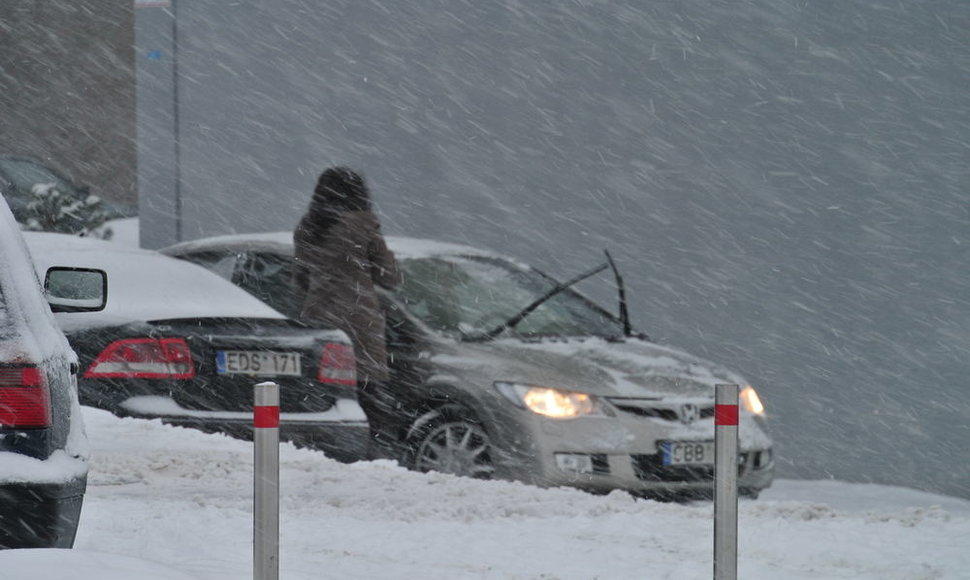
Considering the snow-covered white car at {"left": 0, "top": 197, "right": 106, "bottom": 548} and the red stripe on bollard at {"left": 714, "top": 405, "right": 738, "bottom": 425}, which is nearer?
the snow-covered white car at {"left": 0, "top": 197, "right": 106, "bottom": 548}

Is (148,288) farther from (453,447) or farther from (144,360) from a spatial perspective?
(453,447)

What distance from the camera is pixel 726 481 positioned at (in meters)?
Result: 4.61

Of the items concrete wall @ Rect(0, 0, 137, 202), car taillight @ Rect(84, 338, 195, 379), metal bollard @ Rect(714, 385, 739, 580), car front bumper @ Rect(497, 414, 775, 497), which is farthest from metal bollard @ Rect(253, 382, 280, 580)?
concrete wall @ Rect(0, 0, 137, 202)

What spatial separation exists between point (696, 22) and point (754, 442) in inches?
169

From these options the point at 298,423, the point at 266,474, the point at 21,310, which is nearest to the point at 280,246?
the point at 298,423

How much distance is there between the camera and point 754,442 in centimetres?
818

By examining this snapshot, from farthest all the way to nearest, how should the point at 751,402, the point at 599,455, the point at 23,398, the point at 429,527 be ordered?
1. the point at 751,402
2. the point at 599,455
3. the point at 429,527
4. the point at 23,398

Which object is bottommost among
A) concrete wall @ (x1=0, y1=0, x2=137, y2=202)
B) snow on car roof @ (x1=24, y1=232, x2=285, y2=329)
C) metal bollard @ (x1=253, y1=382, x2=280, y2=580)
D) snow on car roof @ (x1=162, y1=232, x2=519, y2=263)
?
metal bollard @ (x1=253, y1=382, x2=280, y2=580)

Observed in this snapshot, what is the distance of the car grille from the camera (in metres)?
7.73

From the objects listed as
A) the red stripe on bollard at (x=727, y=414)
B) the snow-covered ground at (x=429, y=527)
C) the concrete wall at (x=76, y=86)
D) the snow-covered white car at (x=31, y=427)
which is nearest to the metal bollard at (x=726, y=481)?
the red stripe on bollard at (x=727, y=414)

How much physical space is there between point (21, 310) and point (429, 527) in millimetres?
3002

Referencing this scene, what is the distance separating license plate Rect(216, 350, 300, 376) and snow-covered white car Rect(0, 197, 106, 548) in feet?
9.29

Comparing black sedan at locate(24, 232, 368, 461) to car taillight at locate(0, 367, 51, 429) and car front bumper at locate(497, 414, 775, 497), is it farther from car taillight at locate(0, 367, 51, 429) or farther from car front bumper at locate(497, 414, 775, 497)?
car taillight at locate(0, 367, 51, 429)

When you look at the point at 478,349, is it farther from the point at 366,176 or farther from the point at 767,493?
the point at 366,176
